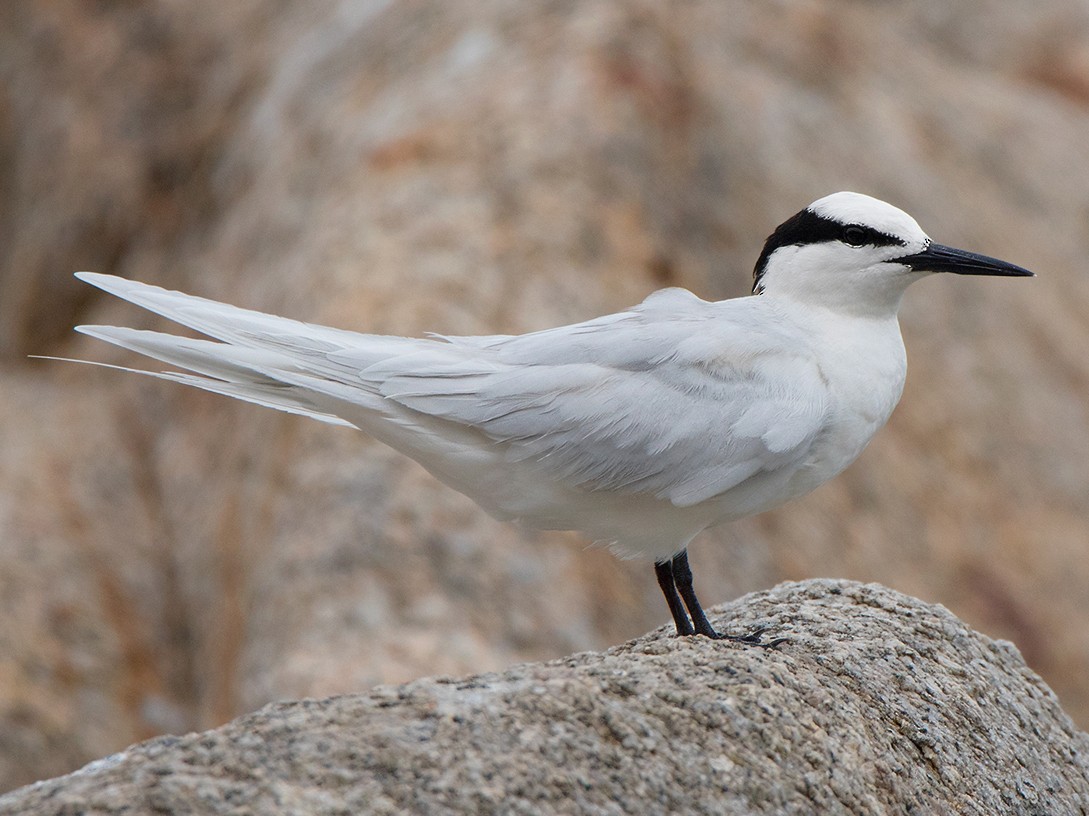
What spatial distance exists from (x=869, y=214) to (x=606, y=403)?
5.08 feet

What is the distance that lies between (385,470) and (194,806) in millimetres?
6771

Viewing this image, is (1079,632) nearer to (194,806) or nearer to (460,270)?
(460,270)

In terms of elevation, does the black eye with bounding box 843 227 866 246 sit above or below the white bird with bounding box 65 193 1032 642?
above

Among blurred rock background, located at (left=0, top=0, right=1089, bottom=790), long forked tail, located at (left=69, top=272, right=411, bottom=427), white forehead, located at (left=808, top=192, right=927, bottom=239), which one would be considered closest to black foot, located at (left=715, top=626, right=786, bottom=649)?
long forked tail, located at (left=69, top=272, right=411, bottom=427)

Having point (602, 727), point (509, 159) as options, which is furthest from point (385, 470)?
point (602, 727)

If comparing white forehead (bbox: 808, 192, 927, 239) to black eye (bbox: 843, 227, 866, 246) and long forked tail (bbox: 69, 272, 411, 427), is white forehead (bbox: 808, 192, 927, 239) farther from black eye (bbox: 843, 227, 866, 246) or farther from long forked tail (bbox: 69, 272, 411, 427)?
long forked tail (bbox: 69, 272, 411, 427)

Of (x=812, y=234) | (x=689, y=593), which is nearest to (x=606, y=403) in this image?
(x=689, y=593)

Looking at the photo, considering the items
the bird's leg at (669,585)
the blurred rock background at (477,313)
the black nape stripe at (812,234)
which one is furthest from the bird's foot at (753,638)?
the blurred rock background at (477,313)

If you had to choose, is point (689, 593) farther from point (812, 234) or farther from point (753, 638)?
point (812, 234)

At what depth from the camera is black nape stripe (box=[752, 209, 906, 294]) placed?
6234mm

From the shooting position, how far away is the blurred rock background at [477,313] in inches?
408

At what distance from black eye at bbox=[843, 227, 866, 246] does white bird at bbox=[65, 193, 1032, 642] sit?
0.45 metres

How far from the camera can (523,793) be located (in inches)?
160

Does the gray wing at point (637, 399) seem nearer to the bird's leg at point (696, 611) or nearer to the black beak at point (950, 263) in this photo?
the bird's leg at point (696, 611)
